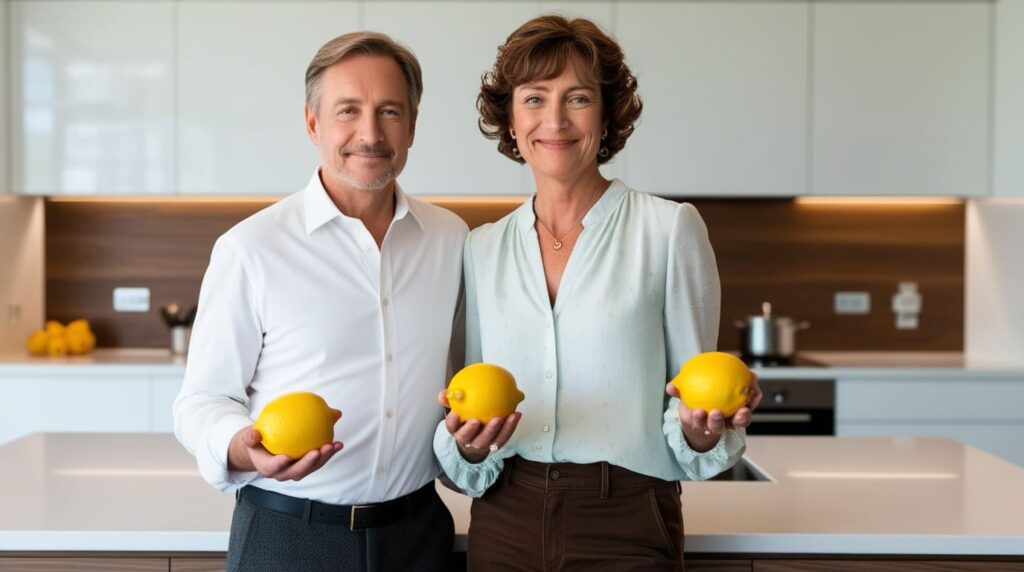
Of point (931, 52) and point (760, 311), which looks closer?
point (931, 52)

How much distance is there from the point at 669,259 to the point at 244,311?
65 cm

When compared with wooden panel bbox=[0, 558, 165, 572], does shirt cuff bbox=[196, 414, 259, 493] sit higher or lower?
higher

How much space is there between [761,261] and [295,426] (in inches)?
131

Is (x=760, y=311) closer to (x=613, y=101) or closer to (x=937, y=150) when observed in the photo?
(x=937, y=150)

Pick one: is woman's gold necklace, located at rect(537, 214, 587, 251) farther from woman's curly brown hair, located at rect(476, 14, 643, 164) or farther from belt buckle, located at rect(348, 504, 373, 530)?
belt buckle, located at rect(348, 504, 373, 530)

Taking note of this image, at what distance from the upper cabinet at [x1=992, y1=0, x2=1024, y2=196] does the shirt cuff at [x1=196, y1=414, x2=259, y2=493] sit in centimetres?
323

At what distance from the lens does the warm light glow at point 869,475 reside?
2.06 metres

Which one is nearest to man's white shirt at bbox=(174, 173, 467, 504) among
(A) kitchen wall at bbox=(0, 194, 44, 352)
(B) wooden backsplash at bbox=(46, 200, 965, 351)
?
(B) wooden backsplash at bbox=(46, 200, 965, 351)

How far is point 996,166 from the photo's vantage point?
3.90m

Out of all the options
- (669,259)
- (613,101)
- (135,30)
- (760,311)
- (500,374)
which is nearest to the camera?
(500,374)

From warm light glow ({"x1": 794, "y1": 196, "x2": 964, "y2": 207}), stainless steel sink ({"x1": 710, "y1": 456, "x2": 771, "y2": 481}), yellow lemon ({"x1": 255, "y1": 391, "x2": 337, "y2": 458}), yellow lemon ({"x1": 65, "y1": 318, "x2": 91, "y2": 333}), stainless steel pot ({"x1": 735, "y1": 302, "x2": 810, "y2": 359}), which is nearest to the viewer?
yellow lemon ({"x1": 255, "y1": 391, "x2": 337, "y2": 458})

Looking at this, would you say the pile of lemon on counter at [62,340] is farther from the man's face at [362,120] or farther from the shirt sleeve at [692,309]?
the shirt sleeve at [692,309]

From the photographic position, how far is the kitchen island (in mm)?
1662

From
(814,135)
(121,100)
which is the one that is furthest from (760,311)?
(121,100)
